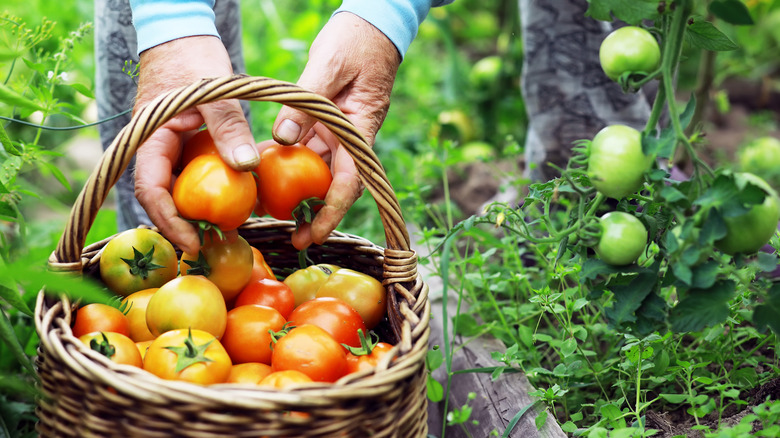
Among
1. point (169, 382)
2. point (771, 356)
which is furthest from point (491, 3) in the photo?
point (169, 382)

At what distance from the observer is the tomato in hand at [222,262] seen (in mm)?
1176

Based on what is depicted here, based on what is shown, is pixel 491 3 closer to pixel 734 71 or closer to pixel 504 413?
pixel 734 71

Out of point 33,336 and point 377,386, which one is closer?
point 377,386

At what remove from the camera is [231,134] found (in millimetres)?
1088

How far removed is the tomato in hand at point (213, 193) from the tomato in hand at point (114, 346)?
22 cm

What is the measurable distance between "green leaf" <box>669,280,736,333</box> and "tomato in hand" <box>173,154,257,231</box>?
2.29 ft

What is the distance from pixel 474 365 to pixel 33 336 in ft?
3.22

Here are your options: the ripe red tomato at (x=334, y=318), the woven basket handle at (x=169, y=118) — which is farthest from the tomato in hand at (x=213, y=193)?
the ripe red tomato at (x=334, y=318)

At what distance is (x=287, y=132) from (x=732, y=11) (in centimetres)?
72

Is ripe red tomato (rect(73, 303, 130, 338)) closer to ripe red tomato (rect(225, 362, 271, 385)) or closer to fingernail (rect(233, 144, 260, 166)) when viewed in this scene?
ripe red tomato (rect(225, 362, 271, 385))

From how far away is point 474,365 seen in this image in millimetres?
1479

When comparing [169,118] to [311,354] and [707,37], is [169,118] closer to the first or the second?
[311,354]

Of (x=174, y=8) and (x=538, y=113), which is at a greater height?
(x=174, y=8)

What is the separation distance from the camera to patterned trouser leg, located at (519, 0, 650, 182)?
6.16 feet
